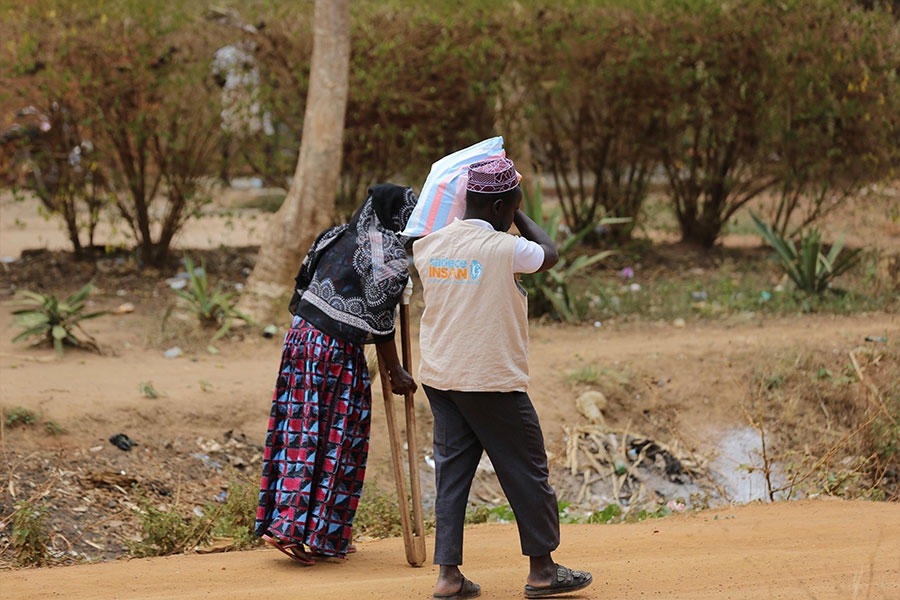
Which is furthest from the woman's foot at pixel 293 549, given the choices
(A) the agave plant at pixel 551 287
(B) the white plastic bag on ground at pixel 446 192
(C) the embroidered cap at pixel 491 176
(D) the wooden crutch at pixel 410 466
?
(A) the agave plant at pixel 551 287

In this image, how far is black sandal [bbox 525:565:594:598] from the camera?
3572 mm

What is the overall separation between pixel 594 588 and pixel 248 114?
7.38 metres

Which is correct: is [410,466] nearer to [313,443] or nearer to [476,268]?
[313,443]

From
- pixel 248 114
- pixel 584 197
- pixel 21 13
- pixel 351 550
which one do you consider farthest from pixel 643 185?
pixel 351 550

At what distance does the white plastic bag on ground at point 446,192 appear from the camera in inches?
142

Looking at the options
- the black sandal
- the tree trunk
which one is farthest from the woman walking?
the tree trunk

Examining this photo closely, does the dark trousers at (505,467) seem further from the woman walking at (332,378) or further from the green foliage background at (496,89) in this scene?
the green foliage background at (496,89)

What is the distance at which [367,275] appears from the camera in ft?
13.4

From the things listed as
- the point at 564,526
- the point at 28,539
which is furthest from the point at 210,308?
the point at 564,526

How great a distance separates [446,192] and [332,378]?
991 mm

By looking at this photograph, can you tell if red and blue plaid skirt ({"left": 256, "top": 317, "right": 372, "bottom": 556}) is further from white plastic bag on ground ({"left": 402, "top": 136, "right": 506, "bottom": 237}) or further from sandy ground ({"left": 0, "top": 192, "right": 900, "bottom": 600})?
white plastic bag on ground ({"left": 402, "top": 136, "right": 506, "bottom": 237})

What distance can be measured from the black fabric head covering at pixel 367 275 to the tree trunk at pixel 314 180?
4452mm

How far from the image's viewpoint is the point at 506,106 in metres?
10.5

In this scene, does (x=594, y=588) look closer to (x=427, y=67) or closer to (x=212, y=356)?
(x=212, y=356)
